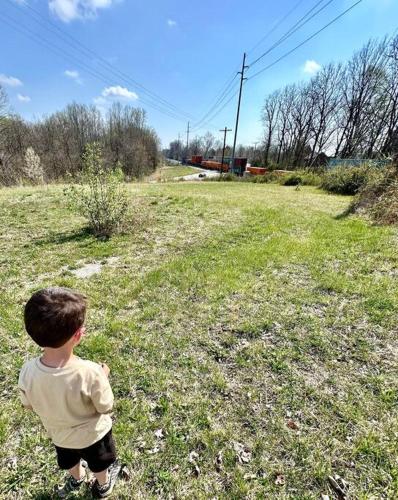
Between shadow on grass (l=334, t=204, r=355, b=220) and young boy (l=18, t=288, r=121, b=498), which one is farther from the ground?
young boy (l=18, t=288, r=121, b=498)

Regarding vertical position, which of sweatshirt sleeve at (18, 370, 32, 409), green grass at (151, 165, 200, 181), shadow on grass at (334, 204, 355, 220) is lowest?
green grass at (151, 165, 200, 181)

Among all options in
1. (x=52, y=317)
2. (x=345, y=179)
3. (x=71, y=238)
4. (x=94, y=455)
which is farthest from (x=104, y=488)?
(x=345, y=179)

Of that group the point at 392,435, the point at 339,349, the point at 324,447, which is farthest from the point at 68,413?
the point at 339,349

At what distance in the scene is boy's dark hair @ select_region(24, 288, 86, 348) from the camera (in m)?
1.15

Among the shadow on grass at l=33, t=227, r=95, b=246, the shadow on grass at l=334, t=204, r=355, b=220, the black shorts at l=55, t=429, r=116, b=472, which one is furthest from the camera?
the shadow on grass at l=334, t=204, r=355, b=220

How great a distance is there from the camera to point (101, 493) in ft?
5.24

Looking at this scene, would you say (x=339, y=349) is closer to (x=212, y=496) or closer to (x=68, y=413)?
(x=212, y=496)

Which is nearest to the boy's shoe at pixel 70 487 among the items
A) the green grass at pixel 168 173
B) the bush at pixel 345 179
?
the bush at pixel 345 179

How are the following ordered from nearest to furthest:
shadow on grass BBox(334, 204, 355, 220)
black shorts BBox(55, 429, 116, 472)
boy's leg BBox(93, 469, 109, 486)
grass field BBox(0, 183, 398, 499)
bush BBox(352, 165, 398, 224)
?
black shorts BBox(55, 429, 116, 472) → boy's leg BBox(93, 469, 109, 486) → grass field BBox(0, 183, 398, 499) → bush BBox(352, 165, 398, 224) → shadow on grass BBox(334, 204, 355, 220)

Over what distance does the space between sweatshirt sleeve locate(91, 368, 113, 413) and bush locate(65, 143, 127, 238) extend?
5278mm

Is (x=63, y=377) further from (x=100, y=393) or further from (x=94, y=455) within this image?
(x=94, y=455)

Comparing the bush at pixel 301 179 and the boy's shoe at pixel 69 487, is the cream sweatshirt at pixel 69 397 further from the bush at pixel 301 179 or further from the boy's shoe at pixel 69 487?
the bush at pixel 301 179

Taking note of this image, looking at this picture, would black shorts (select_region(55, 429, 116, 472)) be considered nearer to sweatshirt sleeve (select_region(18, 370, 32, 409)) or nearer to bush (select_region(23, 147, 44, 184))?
sweatshirt sleeve (select_region(18, 370, 32, 409))

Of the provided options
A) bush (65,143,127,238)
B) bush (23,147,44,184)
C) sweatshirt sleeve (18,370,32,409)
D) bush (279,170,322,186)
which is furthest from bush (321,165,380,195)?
bush (23,147,44,184)
